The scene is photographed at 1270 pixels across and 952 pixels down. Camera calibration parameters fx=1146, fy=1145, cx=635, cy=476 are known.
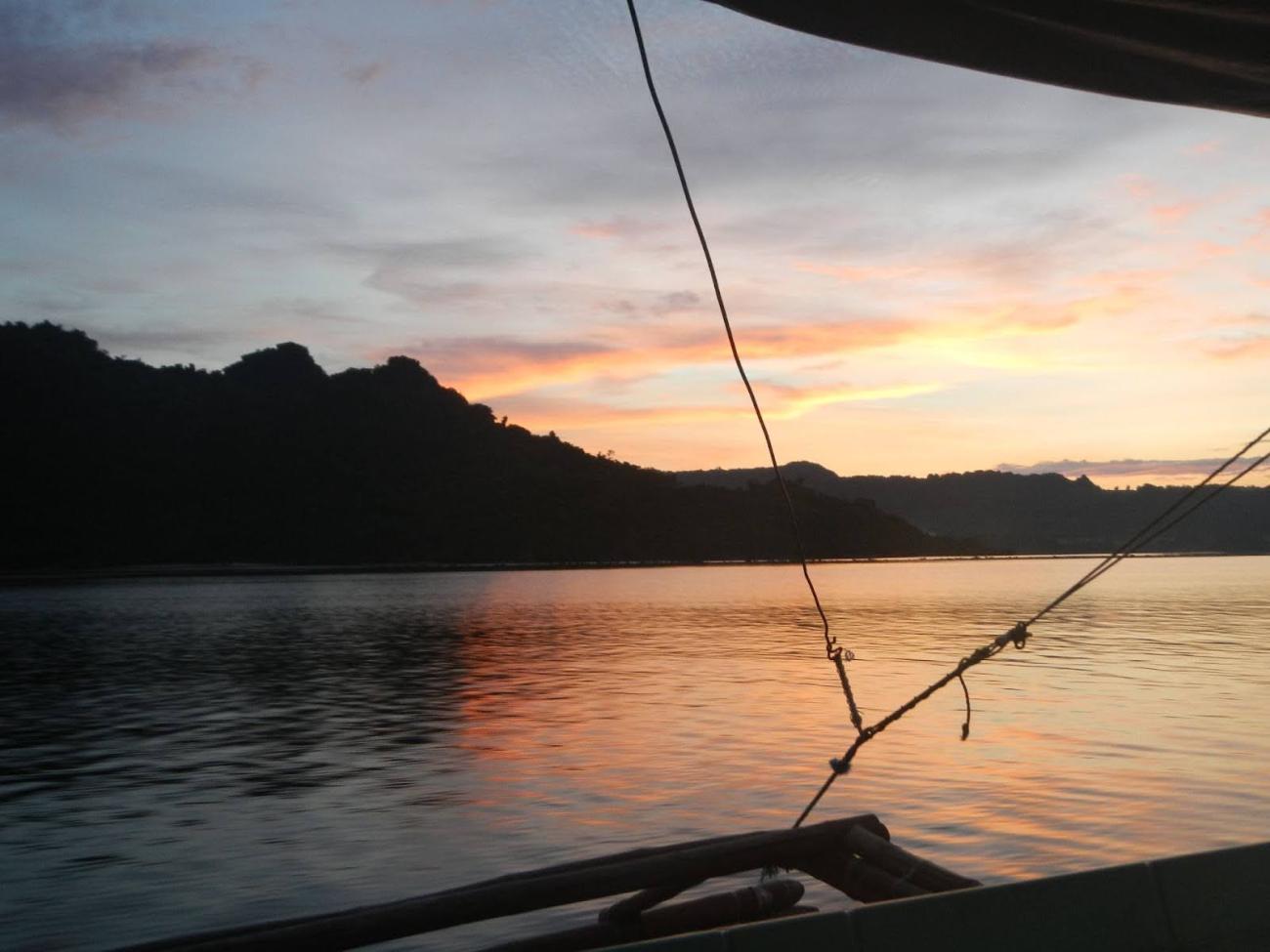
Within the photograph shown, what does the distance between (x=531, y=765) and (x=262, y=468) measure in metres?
161

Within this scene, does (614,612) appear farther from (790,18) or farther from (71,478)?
(71,478)

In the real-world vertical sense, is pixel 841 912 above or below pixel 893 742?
above

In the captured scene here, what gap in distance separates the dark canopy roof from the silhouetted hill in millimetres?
154562

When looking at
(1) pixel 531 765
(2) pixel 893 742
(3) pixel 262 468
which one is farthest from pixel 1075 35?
(3) pixel 262 468

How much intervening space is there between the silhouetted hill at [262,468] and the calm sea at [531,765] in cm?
11776

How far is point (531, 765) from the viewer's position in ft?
54.3

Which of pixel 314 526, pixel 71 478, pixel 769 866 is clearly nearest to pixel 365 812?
pixel 769 866

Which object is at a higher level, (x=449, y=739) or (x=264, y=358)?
(x=264, y=358)

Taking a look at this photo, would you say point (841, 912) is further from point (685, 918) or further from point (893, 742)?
point (893, 742)

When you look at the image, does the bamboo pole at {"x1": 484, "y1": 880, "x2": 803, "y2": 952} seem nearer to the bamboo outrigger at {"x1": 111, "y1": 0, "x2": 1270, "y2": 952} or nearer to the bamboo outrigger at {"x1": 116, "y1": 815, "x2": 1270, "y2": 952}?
the bamboo outrigger at {"x1": 116, "y1": 815, "x2": 1270, "y2": 952}

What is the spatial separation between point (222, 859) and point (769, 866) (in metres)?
6.44

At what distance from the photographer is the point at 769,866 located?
7.05 metres

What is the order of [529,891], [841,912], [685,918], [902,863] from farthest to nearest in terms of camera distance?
[685,918], [902,863], [529,891], [841,912]

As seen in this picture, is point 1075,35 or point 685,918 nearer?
point 1075,35
